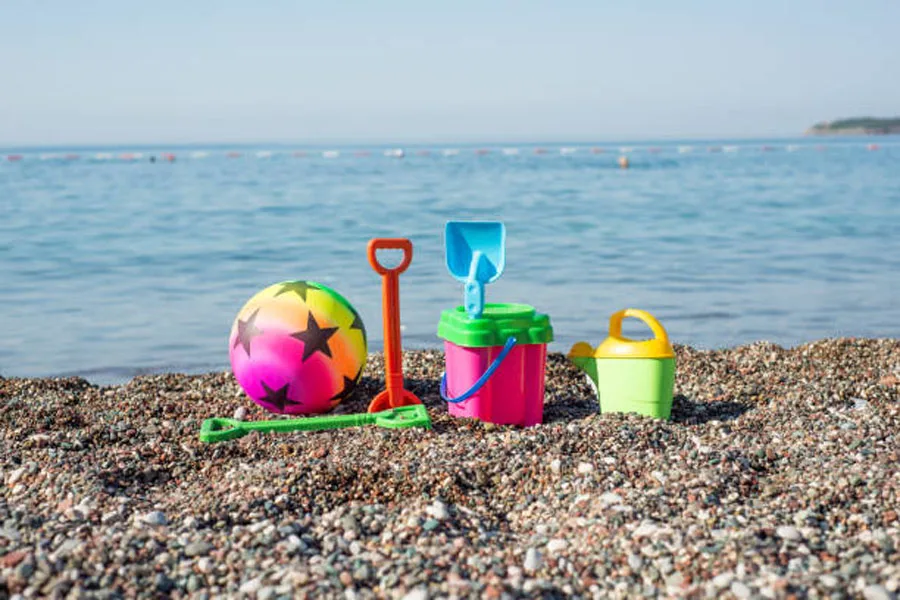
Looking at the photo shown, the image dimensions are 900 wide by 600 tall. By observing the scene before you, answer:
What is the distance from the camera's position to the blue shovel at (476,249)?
229 inches

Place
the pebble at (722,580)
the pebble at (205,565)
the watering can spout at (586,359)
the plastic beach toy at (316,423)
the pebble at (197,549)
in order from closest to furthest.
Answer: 1. the pebble at (722,580)
2. the pebble at (205,565)
3. the pebble at (197,549)
4. the plastic beach toy at (316,423)
5. the watering can spout at (586,359)

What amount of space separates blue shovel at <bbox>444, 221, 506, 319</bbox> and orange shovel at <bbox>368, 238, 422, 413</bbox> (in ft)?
0.93

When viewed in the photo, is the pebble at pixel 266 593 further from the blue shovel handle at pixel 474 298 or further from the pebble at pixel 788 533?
the blue shovel handle at pixel 474 298

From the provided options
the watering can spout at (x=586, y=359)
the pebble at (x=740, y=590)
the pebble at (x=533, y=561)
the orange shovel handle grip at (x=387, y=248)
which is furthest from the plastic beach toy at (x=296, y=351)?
the pebble at (x=740, y=590)

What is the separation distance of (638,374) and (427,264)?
28.4ft

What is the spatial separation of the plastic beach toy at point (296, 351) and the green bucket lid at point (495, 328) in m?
0.72

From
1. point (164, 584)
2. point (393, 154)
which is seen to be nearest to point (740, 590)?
point (164, 584)

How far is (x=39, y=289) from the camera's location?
1287 cm

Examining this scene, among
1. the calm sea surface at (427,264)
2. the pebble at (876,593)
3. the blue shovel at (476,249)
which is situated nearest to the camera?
the pebble at (876,593)

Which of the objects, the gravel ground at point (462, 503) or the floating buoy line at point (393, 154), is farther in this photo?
the floating buoy line at point (393, 154)

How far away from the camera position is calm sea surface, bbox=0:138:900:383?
10000 millimetres

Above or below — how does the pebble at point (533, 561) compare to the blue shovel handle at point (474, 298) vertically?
below

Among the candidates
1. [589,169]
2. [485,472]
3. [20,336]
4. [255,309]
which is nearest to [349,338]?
[255,309]

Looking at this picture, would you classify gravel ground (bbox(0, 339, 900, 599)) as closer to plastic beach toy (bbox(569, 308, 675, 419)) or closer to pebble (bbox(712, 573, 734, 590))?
Answer: pebble (bbox(712, 573, 734, 590))
